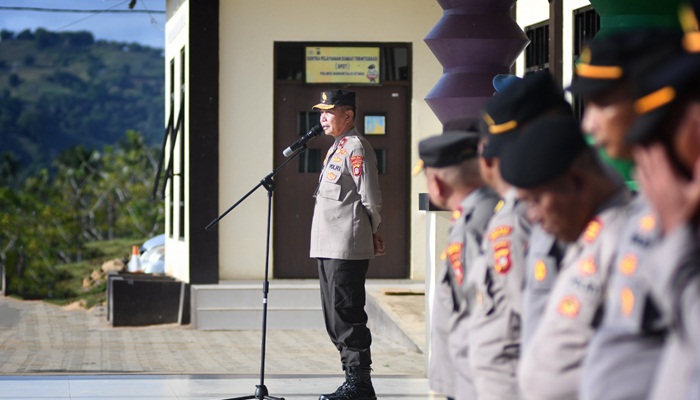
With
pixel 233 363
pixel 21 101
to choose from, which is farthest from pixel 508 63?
pixel 21 101

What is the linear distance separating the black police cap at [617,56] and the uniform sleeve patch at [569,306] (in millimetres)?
436

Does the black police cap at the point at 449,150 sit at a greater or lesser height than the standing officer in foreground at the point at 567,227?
greater

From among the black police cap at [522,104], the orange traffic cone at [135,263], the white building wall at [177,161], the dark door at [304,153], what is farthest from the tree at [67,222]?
the black police cap at [522,104]

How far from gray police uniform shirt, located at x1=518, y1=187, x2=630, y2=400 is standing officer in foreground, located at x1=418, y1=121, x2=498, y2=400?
91 centimetres

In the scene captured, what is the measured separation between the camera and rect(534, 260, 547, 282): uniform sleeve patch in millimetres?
3088

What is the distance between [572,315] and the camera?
8.99 ft

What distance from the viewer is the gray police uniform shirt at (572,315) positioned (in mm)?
2707

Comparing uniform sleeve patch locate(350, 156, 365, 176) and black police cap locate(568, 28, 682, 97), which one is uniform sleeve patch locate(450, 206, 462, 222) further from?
uniform sleeve patch locate(350, 156, 365, 176)

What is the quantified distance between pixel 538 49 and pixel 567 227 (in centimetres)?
906

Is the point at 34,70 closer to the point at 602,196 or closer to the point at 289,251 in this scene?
the point at 289,251

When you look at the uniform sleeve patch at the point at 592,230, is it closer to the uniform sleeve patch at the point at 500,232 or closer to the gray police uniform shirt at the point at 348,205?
the uniform sleeve patch at the point at 500,232

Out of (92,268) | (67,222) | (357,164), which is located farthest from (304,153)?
(67,222)

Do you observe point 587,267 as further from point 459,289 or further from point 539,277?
point 459,289

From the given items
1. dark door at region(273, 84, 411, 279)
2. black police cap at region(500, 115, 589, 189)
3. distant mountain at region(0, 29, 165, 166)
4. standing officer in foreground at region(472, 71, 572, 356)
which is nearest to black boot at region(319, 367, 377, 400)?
standing officer in foreground at region(472, 71, 572, 356)
